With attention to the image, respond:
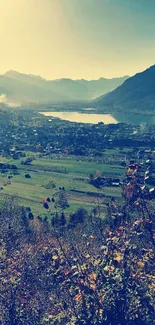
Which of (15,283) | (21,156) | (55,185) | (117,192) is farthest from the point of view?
(21,156)

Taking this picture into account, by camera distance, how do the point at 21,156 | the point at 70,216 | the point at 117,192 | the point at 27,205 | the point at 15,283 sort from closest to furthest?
the point at 15,283 → the point at 70,216 → the point at 27,205 → the point at 117,192 → the point at 21,156

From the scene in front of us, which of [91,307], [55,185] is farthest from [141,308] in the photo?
[55,185]

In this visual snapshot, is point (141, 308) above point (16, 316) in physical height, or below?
above

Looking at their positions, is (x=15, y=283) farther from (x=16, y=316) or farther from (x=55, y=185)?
(x=55, y=185)

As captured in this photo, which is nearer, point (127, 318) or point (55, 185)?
point (127, 318)

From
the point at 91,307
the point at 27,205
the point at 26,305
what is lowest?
the point at 27,205

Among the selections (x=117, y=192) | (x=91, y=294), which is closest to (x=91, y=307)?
(x=91, y=294)
